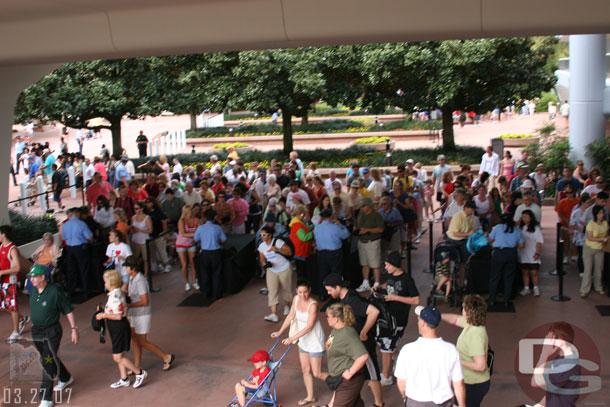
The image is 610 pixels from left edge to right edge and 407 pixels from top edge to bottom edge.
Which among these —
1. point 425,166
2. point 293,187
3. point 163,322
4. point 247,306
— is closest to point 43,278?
point 163,322

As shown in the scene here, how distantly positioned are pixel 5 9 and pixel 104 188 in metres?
6.32

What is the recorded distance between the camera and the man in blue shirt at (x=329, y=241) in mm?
11836

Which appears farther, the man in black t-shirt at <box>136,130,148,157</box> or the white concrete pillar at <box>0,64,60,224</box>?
the man in black t-shirt at <box>136,130,148,157</box>

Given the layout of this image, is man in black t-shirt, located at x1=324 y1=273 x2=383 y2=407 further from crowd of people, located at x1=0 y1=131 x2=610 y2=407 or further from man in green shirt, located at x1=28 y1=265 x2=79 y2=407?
man in green shirt, located at x1=28 y1=265 x2=79 y2=407

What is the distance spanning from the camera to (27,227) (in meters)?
16.1

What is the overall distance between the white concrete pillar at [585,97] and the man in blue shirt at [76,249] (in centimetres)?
1523

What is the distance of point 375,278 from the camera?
1271 centimetres

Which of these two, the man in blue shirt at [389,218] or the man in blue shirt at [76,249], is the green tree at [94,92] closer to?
the man in blue shirt at [76,249]

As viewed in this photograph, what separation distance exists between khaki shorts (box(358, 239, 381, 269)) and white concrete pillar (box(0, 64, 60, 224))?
752cm

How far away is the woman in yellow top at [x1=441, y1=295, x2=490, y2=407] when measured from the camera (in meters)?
6.77

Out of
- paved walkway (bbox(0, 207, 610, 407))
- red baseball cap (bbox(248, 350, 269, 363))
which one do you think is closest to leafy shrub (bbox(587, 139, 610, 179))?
paved walkway (bbox(0, 207, 610, 407))

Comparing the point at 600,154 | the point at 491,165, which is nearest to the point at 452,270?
the point at 491,165

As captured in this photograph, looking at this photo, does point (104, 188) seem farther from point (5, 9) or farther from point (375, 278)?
point (375, 278)

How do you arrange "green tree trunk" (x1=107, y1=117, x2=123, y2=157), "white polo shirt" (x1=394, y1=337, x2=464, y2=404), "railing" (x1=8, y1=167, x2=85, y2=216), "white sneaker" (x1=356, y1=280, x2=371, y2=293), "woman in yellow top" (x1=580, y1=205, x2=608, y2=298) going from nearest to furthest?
"white polo shirt" (x1=394, y1=337, x2=464, y2=404), "woman in yellow top" (x1=580, y1=205, x2=608, y2=298), "white sneaker" (x1=356, y1=280, x2=371, y2=293), "railing" (x1=8, y1=167, x2=85, y2=216), "green tree trunk" (x1=107, y1=117, x2=123, y2=157)
